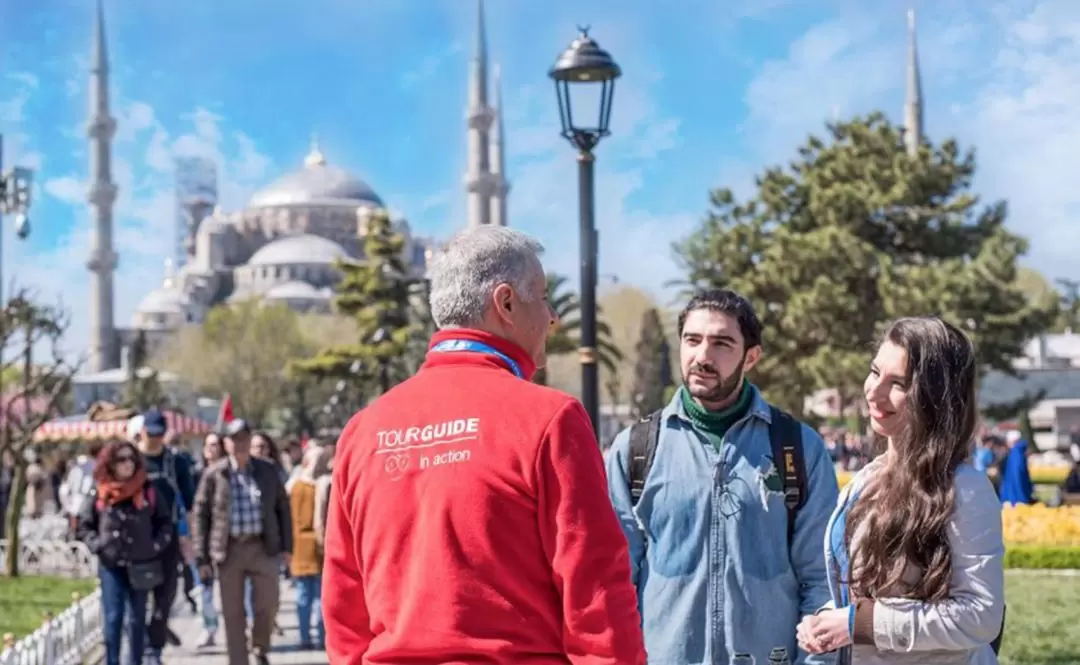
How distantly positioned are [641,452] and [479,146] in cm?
6732

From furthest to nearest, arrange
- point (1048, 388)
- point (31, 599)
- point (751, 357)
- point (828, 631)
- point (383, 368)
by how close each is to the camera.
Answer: point (1048, 388)
point (383, 368)
point (31, 599)
point (751, 357)
point (828, 631)

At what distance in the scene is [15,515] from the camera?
13727mm

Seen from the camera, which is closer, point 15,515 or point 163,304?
point 15,515

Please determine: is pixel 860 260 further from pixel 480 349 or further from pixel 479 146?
pixel 479 146

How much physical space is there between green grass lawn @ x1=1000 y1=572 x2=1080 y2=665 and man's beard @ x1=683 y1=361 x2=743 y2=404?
5.00m

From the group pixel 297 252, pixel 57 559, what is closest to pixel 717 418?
pixel 57 559

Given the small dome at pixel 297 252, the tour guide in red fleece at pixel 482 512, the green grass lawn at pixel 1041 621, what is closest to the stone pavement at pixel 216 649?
the green grass lawn at pixel 1041 621

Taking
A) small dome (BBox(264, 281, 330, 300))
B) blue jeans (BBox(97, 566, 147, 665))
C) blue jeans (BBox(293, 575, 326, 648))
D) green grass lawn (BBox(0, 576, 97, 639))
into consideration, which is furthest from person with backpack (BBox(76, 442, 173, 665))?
small dome (BBox(264, 281, 330, 300))

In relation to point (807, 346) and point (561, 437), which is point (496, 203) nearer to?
point (807, 346)

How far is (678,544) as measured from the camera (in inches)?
142

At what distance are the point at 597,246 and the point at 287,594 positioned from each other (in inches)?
294

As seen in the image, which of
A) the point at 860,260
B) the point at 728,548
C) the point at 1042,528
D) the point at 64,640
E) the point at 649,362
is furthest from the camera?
the point at 649,362

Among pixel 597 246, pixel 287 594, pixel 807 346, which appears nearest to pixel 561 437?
pixel 597 246

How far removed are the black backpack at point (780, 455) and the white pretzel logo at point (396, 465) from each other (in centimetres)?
125
